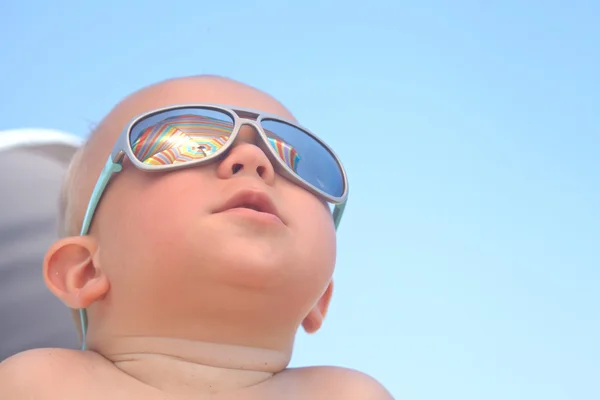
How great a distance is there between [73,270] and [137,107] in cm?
34

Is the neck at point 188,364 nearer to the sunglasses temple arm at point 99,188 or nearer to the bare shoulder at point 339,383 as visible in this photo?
the bare shoulder at point 339,383

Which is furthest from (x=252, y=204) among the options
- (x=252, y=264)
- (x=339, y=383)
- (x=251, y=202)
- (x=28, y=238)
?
(x=28, y=238)

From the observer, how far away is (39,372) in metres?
1.11

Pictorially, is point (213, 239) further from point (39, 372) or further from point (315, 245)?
point (39, 372)

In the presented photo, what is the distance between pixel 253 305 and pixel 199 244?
134 millimetres

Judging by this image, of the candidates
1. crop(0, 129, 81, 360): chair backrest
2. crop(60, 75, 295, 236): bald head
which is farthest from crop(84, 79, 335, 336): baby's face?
crop(0, 129, 81, 360): chair backrest

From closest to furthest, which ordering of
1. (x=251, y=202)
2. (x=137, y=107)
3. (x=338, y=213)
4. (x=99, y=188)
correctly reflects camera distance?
(x=251, y=202) < (x=99, y=188) < (x=137, y=107) < (x=338, y=213)

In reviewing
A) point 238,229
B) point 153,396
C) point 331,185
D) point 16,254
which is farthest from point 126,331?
point 16,254

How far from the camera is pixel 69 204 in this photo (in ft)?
4.87

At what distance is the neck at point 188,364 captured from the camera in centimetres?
117

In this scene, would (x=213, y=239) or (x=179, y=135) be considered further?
(x=179, y=135)

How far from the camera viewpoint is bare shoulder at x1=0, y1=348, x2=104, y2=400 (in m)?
1.09

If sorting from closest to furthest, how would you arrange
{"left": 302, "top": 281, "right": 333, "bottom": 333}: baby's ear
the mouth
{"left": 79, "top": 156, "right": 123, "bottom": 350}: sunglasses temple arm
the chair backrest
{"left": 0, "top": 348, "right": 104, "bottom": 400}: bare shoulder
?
{"left": 0, "top": 348, "right": 104, "bottom": 400}: bare shoulder
the mouth
{"left": 79, "top": 156, "right": 123, "bottom": 350}: sunglasses temple arm
{"left": 302, "top": 281, "right": 333, "bottom": 333}: baby's ear
the chair backrest

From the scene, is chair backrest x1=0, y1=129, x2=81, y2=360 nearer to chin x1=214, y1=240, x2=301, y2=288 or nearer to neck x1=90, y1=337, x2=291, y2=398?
neck x1=90, y1=337, x2=291, y2=398
